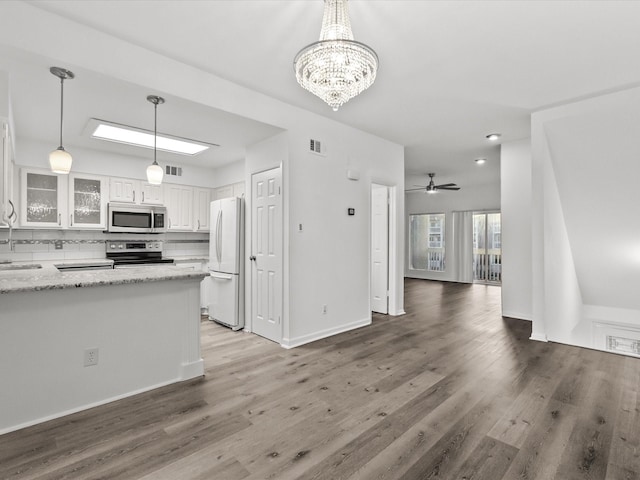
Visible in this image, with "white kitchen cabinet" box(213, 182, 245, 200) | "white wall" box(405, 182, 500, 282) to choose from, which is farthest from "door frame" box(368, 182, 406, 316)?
"white wall" box(405, 182, 500, 282)

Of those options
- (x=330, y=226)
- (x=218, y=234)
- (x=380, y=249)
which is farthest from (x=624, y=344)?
(x=218, y=234)

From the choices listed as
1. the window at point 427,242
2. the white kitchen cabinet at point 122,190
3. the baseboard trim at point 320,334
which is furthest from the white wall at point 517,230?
the white kitchen cabinet at point 122,190

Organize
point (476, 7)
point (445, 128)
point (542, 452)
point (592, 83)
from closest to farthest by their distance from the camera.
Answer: point (542, 452) < point (476, 7) < point (592, 83) < point (445, 128)

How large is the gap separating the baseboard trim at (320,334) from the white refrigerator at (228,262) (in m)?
1.03

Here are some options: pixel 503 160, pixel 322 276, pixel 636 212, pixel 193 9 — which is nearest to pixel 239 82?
pixel 193 9

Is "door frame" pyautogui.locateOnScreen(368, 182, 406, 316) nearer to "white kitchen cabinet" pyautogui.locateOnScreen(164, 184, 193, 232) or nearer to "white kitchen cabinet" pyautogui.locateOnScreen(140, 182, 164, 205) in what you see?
"white kitchen cabinet" pyautogui.locateOnScreen(164, 184, 193, 232)

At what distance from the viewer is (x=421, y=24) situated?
2324mm

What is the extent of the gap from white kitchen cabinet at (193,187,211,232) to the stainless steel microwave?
0.58 meters

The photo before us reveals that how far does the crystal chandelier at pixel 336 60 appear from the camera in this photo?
5.98 feet

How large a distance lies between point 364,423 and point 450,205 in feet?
27.8

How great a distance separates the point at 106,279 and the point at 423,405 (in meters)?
2.56

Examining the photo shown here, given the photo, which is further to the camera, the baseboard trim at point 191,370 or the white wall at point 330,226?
the white wall at point 330,226

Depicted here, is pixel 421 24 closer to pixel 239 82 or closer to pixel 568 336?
pixel 239 82

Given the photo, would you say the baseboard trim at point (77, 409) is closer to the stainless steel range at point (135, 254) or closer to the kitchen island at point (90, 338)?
the kitchen island at point (90, 338)
